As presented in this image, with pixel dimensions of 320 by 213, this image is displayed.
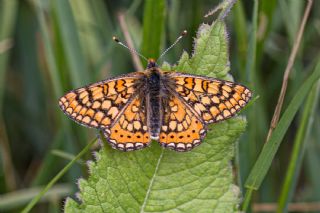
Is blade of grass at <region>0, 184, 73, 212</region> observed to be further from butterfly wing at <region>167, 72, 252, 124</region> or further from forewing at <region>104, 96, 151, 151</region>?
butterfly wing at <region>167, 72, 252, 124</region>

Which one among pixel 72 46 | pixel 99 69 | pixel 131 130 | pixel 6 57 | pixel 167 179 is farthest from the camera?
pixel 6 57

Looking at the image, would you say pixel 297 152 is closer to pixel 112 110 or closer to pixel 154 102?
pixel 154 102

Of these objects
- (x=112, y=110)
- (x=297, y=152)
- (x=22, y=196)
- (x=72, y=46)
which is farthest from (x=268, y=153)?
(x=22, y=196)

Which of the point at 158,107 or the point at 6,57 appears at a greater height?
the point at 6,57

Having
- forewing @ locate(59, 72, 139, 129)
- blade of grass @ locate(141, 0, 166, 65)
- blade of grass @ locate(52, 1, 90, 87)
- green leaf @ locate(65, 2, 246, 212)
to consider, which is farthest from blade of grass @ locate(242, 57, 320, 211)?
blade of grass @ locate(52, 1, 90, 87)

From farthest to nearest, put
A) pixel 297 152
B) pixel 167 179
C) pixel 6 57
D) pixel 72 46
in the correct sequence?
pixel 6 57
pixel 72 46
pixel 297 152
pixel 167 179

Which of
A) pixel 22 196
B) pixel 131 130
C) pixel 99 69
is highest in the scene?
pixel 99 69

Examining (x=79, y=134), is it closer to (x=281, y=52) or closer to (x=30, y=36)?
(x=30, y=36)
